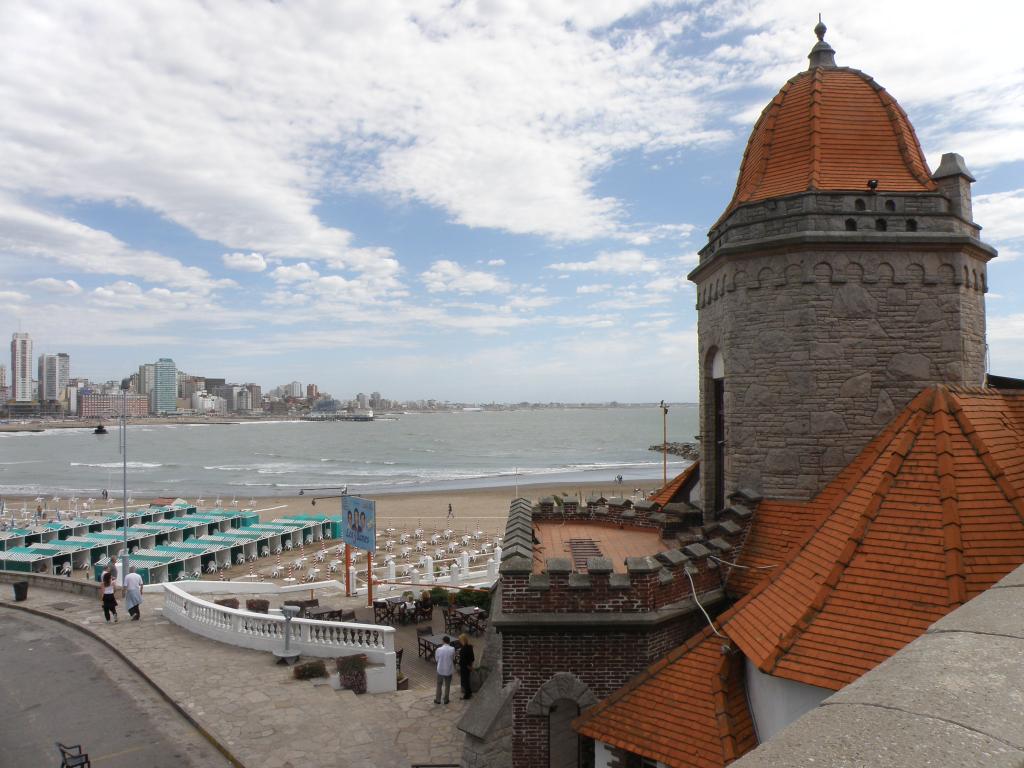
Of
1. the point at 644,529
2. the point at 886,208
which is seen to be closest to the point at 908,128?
the point at 886,208

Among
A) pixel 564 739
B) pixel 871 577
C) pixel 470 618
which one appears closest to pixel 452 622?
pixel 470 618

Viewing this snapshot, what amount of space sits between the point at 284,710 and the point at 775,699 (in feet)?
26.6

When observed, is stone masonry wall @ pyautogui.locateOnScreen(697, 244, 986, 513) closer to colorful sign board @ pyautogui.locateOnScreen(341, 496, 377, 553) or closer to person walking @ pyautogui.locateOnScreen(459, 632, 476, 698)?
person walking @ pyautogui.locateOnScreen(459, 632, 476, 698)

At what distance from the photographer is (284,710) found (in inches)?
423

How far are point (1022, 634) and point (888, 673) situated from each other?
1.85 ft

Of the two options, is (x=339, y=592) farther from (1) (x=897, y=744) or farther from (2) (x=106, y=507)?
(2) (x=106, y=507)

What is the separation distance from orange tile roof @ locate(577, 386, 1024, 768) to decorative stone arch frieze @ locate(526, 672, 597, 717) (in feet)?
0.58

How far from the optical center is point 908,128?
10.1 m

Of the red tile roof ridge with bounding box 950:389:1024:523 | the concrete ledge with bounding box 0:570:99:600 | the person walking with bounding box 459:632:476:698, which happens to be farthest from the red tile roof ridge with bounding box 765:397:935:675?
the concrete ledge with bounding box 0:570:99:600

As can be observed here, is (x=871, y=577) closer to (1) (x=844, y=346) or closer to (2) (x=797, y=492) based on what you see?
(2) (x=797, y=492)

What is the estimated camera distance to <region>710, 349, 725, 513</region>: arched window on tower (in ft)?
36.6

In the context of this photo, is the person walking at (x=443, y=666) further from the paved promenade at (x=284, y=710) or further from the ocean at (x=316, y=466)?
the ocean at (x=316, y=466)

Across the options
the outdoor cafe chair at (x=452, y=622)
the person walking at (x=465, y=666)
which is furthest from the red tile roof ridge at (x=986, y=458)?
the outdoor cafe chair at (x=452, y=622)

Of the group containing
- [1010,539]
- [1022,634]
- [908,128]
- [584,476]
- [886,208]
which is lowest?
[584,476]
